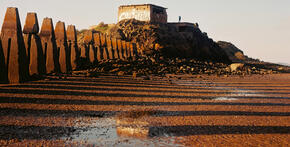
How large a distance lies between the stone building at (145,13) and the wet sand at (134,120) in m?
48.6

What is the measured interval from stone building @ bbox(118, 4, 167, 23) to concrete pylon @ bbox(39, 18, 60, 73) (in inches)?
1689

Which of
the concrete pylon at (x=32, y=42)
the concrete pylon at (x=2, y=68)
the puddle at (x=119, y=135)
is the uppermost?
the concrete pylon at (x=32, y=42)

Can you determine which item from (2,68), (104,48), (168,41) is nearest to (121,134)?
(2,68)

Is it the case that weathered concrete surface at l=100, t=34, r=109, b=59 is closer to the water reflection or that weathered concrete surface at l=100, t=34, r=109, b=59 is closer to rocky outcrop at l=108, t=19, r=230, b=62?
rocky outcrop at l=108, t=19, r=230, b=62

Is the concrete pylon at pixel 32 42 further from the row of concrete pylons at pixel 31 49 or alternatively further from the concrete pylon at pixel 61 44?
the concrete pylon at pixel 61 44

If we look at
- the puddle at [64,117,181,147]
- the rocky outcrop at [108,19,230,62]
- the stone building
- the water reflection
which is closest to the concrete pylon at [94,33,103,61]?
the rocky outcrop at [108,19,230,62]

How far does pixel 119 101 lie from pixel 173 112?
5.31ft

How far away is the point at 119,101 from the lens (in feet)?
23.0

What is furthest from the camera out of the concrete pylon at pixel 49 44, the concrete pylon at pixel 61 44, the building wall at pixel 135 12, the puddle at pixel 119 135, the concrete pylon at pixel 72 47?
the building wall at pixel 135 12

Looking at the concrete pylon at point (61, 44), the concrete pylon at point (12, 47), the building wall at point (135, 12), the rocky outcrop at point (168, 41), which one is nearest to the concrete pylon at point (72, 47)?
the concrete pylon at point (61, 44)

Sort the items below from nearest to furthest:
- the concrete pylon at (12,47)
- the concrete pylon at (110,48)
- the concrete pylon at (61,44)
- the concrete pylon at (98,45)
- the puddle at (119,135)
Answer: the puddle at (119,135) → the concrete pylon at (12,47) → the concrete pylon at (61,44) → the concrete pylon at (98,45) → the concrete pylon at (110,48)

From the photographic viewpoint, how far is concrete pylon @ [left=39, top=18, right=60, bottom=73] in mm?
12342

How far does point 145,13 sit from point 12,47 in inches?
1875

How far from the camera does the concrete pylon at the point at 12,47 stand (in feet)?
29.4
